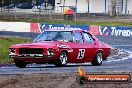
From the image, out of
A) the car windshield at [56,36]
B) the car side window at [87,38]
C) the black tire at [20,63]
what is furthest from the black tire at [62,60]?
the car side window at [87,38]

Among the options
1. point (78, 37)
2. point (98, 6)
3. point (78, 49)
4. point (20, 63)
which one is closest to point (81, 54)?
point (78, 49)

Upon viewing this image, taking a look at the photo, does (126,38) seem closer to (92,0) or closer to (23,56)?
(23,56)

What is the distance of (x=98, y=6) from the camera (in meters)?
81.6

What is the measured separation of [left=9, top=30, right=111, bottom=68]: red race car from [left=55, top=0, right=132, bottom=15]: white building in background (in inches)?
2246

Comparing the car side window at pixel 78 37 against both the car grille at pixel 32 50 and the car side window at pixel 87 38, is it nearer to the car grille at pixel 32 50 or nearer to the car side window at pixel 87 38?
the car side window at pixel 87 38

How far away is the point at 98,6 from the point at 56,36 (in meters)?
62.4

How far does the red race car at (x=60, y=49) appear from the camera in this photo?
18625 mm

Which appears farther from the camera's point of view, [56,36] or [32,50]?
[56,36]

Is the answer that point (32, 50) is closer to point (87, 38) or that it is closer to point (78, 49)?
point (78, 49)

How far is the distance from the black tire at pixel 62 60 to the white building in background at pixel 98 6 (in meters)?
58.4

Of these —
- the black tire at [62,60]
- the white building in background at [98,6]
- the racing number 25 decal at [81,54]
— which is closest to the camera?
the black tire at [62,60]

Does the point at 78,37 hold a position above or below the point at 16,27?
above

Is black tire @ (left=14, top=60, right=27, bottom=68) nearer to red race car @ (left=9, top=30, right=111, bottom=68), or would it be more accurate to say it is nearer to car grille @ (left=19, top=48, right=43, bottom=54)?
red race car @ (left=9, top=30, right=111, bottom=68)

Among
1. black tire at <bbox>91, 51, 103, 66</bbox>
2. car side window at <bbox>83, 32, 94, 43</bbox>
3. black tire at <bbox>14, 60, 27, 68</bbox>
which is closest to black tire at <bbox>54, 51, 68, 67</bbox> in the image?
black tire at <bbox>14, 60, 27, 68</bbox>
